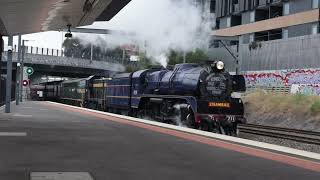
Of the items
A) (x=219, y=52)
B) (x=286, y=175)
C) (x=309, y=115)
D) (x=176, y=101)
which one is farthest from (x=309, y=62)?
(x=286, y=175)

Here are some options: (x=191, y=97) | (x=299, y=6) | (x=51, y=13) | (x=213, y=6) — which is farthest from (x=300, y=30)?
(x=51, y=13)

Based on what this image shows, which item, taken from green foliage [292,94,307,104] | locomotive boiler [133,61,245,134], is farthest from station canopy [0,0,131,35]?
green foliage [292,94,307,104]

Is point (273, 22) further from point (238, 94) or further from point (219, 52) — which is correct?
point (238, 94)

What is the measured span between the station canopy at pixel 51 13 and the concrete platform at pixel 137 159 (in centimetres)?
404

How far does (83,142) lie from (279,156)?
482 cm

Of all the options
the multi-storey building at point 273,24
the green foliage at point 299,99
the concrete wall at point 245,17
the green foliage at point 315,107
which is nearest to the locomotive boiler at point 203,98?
the green foliage at point 315,107

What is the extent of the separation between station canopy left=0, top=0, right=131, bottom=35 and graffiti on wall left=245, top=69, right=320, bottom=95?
24064mm

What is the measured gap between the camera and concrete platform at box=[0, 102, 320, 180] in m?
10.2

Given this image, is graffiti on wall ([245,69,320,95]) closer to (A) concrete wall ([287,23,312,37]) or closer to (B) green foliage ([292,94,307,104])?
(B) green foliage ([292,94,307,104])

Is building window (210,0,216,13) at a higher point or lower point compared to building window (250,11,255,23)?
higher

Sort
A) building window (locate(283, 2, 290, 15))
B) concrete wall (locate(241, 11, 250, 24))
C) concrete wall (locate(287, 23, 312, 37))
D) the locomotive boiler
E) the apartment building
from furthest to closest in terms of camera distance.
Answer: concrete wall (locate(241, 11, 250, 24)), building window (locate(283, 2, 290, 15)), the apartment building, concrete wall (locate(287, 23, 312, 37)), the locomotive boiler

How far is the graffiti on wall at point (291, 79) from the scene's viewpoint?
45.1 m

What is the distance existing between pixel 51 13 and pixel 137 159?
435 inches

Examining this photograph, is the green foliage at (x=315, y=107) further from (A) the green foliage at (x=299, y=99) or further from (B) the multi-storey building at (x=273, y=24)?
(B) the multi-storey building at (x=273, y=24)
